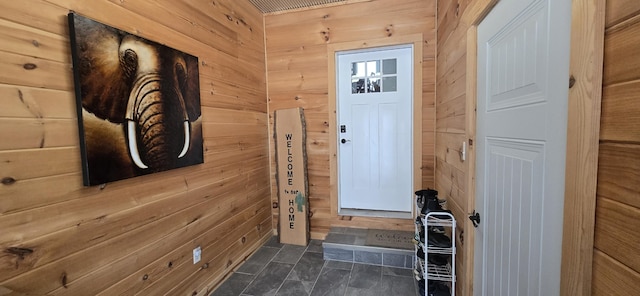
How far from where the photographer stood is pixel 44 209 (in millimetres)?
1075

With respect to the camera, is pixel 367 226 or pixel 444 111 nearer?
pixel 444 111

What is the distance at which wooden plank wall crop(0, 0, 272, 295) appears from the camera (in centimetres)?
100

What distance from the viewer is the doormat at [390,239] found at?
245cm

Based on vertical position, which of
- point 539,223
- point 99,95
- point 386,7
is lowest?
point 539,223

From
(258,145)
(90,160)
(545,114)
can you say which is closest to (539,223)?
(545,114)

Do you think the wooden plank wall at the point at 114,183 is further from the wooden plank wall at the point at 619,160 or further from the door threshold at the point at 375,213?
the wooden plank wall at the point at 619,160

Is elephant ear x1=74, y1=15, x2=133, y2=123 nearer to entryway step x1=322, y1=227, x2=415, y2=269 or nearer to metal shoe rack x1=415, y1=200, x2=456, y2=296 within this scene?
metal shoe rack x1=415, y1=200, x2=456, y2=296

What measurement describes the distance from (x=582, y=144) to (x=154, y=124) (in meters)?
1.89

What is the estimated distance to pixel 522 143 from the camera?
3.12 ft

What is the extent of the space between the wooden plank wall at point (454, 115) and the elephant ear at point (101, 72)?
6.22 feet

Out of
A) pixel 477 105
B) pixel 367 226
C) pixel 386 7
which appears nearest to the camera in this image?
pixel 477 105

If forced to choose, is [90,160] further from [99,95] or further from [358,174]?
[358,174]

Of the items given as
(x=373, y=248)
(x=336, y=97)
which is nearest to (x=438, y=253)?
(x=373, y=248)

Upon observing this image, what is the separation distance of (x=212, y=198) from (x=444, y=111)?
207cm
